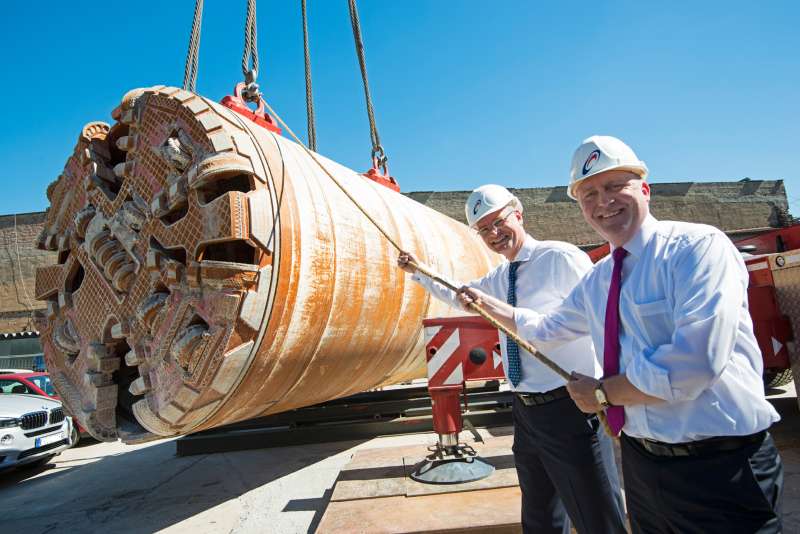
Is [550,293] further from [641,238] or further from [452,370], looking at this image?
[452,370]

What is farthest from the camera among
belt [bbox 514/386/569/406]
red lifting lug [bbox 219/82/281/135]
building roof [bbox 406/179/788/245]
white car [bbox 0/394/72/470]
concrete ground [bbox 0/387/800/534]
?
building roof [bbox 406/179/788/245]

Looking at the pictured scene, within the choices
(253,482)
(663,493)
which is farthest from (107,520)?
(663,493)

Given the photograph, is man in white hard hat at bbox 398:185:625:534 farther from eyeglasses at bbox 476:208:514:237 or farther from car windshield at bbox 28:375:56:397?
car windshield at bbox 28:375:56:397

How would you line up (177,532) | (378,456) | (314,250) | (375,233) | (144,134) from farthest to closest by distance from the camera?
1. (378,456)
2. (177,532)
3. (375,233)
4. (144,134)
5. (314,250)

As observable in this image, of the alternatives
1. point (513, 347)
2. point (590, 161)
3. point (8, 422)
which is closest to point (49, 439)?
point (8, 422)

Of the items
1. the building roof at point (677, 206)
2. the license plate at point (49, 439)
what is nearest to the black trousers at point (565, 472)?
the license plate at point (49, 439)

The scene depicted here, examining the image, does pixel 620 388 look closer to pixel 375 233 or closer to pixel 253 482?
pixel 375 233

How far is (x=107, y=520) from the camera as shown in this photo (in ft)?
14.0

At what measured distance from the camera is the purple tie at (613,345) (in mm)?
1530

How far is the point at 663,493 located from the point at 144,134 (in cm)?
315

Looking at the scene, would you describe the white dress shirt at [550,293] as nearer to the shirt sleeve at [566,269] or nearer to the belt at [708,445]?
the shirt sleeve at [566,269]

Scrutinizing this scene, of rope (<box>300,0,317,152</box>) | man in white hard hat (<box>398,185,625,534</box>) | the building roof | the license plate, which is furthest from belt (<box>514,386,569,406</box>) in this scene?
the building roof

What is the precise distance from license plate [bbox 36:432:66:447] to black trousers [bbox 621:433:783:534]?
7.61 meters

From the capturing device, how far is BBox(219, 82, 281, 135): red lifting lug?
3.29 meters
